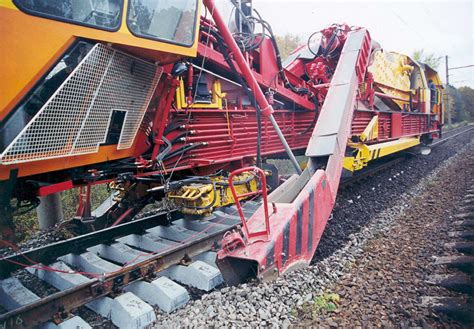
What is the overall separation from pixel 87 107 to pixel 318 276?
249 cm

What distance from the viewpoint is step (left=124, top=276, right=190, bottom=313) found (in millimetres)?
2898

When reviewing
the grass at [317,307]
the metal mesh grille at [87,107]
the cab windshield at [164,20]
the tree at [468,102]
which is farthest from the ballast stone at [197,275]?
the tree at [468,102]

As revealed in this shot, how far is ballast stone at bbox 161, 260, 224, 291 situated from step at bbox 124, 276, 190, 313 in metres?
0.22

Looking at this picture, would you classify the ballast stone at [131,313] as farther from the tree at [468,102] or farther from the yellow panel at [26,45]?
the tree at [468,102]

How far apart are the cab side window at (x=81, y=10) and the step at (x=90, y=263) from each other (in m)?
2.14

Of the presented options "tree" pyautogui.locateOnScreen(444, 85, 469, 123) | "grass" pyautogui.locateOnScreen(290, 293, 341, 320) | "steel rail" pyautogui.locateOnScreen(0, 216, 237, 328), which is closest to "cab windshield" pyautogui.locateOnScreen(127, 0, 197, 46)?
"steel rail" pyautogui.locateOnScreen(0, 216, 237, 328)

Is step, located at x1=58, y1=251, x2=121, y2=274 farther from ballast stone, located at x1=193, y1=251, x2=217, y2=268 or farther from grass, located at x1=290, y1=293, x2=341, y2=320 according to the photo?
grass, located at x1=290, y1=293, x2=341, y2=320

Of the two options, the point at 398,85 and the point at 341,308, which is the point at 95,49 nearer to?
the point at 341,308

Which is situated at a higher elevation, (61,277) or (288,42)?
(288,42)

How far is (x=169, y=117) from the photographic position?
411 centimetres

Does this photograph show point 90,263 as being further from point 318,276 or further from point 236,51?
point 236,51

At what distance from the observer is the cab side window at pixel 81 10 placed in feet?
7.98

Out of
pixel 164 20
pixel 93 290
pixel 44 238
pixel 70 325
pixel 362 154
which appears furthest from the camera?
pixel 362 154

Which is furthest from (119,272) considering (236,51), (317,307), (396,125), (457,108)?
(457,108)
